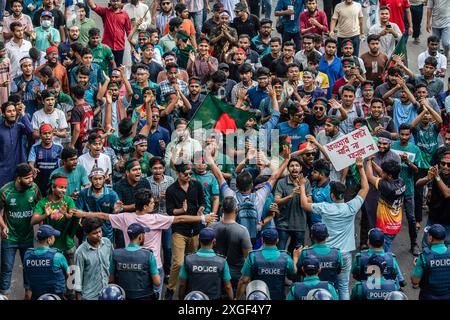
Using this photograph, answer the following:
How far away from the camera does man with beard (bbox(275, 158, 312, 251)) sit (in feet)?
44.8

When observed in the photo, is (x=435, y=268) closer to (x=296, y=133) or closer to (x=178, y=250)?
(x=178, y=250)

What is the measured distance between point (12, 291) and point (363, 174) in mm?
4998

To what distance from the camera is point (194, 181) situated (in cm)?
1337

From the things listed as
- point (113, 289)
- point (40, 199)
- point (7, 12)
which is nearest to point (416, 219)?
point (40, 199)

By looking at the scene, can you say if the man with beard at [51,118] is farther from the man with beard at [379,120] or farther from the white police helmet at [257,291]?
the white police helmet at [257,291]

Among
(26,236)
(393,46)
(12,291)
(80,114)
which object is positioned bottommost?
(12,291)

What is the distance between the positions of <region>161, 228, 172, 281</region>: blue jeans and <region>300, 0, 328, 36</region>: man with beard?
8.00 metres

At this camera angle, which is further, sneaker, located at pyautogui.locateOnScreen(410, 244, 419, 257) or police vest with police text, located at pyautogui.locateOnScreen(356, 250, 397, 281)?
sneaker, located at pyautogui.locateOnScreen(410, 244, 419, 257)

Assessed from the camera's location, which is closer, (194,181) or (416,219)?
(194,181)

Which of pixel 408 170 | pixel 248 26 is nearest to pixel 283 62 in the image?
pixel 248 26

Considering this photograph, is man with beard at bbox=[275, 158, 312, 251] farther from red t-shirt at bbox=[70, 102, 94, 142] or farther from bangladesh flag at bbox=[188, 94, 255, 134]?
red t-shirt at bbox=[70, 102, 94, 142]

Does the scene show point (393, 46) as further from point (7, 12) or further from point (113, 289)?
point (113, 289)

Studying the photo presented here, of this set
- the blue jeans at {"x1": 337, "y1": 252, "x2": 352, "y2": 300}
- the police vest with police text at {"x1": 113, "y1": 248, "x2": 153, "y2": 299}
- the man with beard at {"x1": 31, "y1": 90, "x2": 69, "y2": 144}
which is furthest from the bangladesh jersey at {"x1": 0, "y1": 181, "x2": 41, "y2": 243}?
the blue jeans at {"x1": 337, "y1": 252, "x2": 352, "y2": 300}

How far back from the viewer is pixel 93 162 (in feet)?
46.9
